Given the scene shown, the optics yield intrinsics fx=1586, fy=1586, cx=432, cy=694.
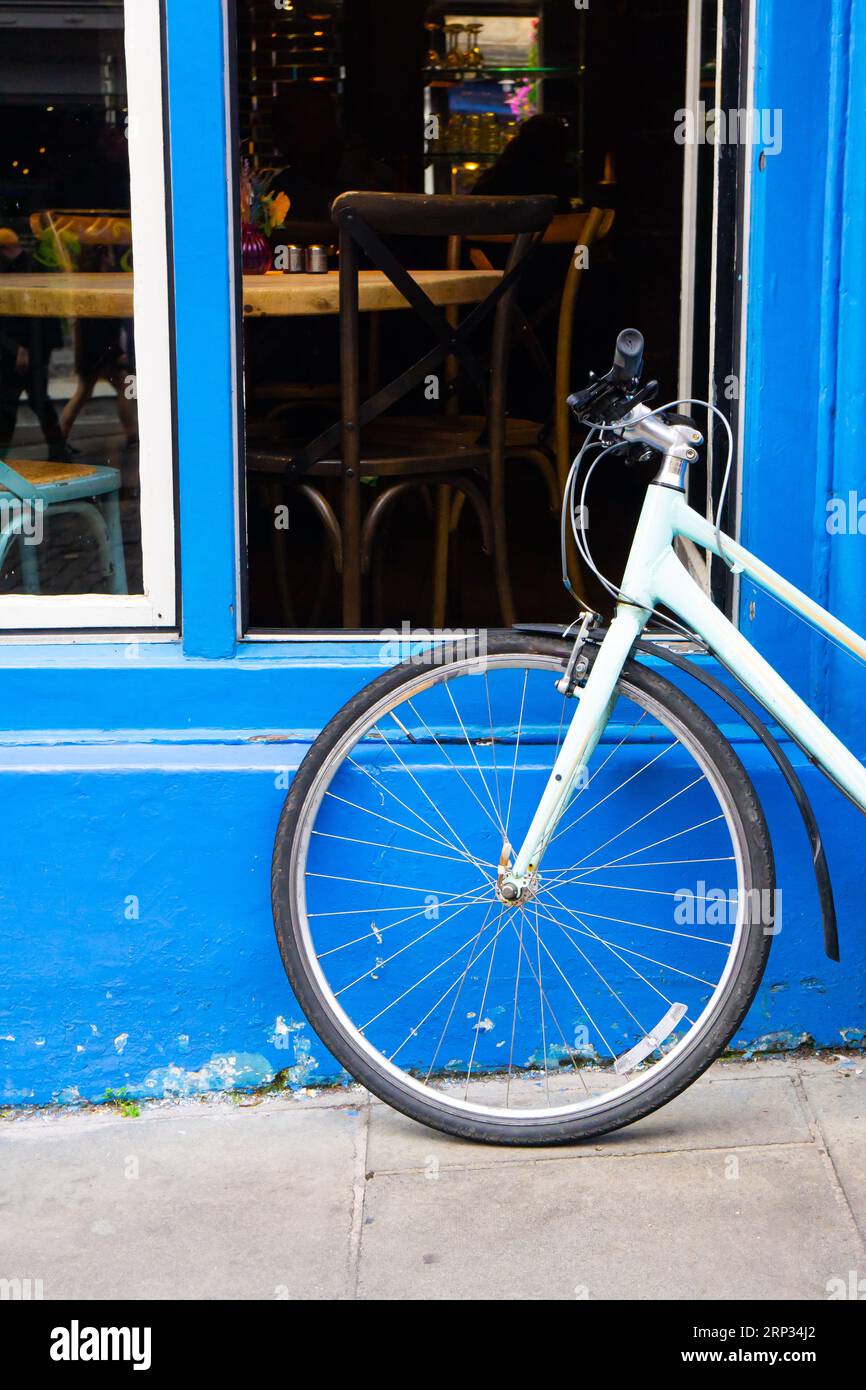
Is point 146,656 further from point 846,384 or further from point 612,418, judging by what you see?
point 846,384

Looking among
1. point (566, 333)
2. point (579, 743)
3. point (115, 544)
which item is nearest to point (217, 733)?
point (115, 544)

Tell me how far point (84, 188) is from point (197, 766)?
219 cm

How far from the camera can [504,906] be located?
115 inches

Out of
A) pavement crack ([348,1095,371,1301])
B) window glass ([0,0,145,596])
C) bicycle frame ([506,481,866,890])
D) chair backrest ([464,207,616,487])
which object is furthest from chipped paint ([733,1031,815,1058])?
chair backrest ([464,207,616,487])

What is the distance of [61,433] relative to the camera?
164 inches

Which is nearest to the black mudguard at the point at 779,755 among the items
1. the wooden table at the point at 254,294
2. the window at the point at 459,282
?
the window at the point at 459,282

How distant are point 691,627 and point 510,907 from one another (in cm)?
61

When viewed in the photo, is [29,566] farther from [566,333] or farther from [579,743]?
[566,333]

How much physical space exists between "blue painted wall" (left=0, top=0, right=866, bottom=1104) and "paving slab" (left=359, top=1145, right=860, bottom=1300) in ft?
1.37

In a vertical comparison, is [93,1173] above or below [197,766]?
below

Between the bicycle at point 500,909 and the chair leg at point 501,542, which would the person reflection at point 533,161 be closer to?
the chair leg at point 501,542

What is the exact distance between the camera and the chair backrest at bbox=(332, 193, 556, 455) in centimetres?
346

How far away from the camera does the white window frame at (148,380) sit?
2887mm

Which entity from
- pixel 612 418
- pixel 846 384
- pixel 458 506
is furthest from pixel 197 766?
pixel 458 506
